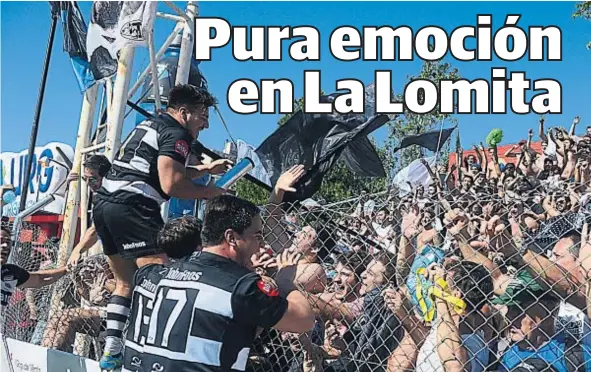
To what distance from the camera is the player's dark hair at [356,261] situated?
152 inches

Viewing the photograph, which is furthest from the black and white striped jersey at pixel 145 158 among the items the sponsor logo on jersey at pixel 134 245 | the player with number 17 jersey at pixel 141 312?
the player with number 17 jersey at pixel 141 312

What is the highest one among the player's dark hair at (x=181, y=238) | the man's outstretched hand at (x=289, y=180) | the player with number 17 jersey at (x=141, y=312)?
the man's outstretched hand at (x=289, y=180)

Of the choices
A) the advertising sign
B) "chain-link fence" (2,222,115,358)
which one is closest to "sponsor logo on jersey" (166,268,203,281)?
"chain-link fence" (2,222,115,358)

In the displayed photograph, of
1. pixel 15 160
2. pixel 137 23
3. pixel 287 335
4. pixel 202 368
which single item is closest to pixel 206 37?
pixel 137 23

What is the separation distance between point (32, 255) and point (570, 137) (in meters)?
5.18

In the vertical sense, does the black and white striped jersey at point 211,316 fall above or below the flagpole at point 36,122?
below

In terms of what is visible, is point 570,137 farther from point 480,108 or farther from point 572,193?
point 572,193

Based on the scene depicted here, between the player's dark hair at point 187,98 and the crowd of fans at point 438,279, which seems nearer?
the crowd of fans at point 438,279

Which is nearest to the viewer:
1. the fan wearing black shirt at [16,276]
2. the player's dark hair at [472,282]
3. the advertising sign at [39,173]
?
the player's dark hair at [472,282]

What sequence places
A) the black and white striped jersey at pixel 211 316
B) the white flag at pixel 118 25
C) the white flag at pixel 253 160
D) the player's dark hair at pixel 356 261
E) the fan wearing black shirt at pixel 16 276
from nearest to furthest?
the black and white striped jersey at pixel 211 316 → the player's dark hair at pixel 356 261 → the fan wearing black shirt at pixel 16 276 → the white flag at pixel 253 160 → the white flag at pixel 118 25

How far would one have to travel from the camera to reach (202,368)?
8.61 ft

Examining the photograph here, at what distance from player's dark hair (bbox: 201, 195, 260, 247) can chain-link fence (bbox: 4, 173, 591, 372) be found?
87 centimetres

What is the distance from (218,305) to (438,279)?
3.35 ft

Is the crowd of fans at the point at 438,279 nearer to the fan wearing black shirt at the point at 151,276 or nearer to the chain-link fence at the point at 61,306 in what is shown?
the fan wearing black shirt at the point at 151,276
